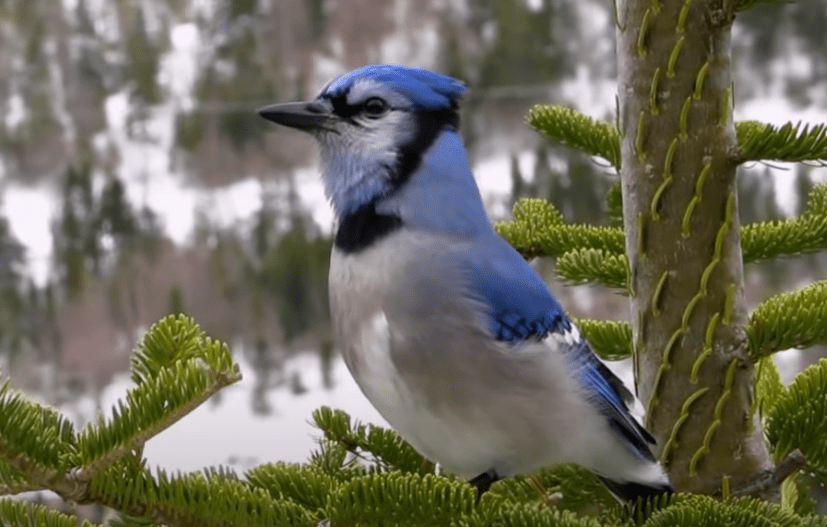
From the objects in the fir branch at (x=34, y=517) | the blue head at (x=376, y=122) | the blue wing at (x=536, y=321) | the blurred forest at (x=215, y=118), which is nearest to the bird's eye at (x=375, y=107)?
the blue head at (x=376, y=122)

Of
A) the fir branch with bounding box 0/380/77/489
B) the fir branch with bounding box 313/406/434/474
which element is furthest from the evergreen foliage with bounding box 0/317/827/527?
the fir branch with bounding box 313/406/434/474

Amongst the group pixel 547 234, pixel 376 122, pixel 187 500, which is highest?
pixel 376 122

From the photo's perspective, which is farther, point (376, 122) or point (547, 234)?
point (547, 234)

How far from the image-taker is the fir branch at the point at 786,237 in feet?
2.84

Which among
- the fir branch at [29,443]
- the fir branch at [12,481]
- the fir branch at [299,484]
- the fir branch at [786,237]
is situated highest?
the fir branch at [786,237]

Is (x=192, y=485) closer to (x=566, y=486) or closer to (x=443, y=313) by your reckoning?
(x=443, y=313)

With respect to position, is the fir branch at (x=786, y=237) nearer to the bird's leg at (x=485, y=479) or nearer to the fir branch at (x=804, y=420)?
the fir branch at (x=804, y=420)

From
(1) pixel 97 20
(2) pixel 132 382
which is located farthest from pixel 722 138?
(1) pixel 97 20

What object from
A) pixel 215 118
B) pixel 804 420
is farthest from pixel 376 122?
pixel 215 118

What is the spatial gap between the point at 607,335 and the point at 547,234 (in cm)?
11

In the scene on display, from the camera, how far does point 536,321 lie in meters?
0.68

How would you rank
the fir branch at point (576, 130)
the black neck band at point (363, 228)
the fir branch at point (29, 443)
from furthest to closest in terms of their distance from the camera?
the fir branch at point (576, 130)
the black neck band at point (363, 228)
the fir branch at point (29, 443)

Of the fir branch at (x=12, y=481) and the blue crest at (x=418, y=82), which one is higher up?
the blue crest at (x=418, y=82)

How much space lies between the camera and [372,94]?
2.28 ft
